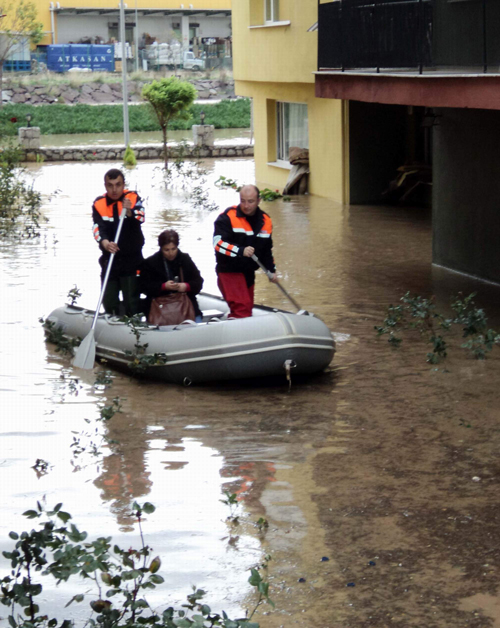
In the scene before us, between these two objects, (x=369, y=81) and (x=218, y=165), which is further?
(x=218, y=165)

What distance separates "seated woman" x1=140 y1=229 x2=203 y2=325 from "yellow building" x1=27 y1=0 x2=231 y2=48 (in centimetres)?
5612

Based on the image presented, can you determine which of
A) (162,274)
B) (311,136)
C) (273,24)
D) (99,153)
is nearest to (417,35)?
(162,274)

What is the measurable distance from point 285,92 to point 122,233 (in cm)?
1408

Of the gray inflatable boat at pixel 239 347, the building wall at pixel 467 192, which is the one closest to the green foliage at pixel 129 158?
the building wall at pixel 467 192

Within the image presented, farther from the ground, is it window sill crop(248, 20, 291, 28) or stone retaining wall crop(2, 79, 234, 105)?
stone retaining wall crop(2, 79, 234, 105)

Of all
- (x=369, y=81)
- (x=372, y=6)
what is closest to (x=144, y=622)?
(x=369, y=81)

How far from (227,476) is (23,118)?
1545 inches

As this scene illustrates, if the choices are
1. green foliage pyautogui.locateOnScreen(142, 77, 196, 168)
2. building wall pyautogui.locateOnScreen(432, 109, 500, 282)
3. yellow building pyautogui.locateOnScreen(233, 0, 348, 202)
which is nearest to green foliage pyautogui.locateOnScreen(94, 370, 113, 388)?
building wall pyautogui.locateOnScreen(432, 109, 500, 282)

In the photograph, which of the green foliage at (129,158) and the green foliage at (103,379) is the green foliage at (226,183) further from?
the green foliage at (103,379)

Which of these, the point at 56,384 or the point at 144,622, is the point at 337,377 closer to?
the point at 56,384

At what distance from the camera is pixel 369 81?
11.4 meters

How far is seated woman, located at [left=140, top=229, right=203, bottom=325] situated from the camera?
28.0 ft

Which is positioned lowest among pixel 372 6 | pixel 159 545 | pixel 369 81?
pixel 159 545

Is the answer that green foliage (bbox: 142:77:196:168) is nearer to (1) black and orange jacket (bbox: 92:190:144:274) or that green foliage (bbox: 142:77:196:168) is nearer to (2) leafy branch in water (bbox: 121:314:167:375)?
(1) black and orange jacket (bbox: 92:190:144:274)
